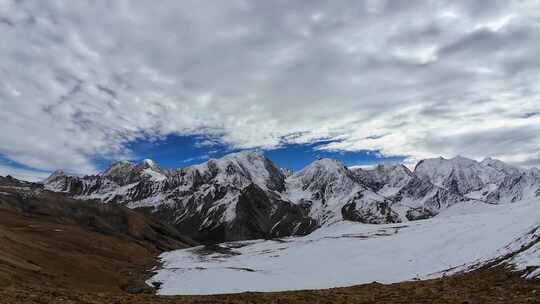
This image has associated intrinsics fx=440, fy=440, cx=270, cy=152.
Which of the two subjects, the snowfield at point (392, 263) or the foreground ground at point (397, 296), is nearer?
the foreground ground at point (397, 296)

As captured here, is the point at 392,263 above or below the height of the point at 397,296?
below

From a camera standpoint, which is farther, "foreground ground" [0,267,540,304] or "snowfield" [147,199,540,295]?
"snowfield" [147,199,540,295]

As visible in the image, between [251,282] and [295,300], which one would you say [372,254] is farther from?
[295,300]

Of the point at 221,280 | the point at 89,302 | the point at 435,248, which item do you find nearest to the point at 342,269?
the point at 435,248

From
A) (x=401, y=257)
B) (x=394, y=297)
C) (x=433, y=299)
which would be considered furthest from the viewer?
(x=401, y=257)

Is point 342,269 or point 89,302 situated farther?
point 342,269

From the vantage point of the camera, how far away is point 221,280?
64500 millimetres

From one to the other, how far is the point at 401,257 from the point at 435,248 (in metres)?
6.42

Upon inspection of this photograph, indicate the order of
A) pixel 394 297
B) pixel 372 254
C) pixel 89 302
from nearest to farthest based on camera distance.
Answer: pixel 89 302 < pixel 394 297 < pixel 372 254

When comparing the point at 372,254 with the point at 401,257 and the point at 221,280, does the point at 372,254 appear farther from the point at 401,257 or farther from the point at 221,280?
the point at 221,280

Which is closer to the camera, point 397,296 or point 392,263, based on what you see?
point 397,296

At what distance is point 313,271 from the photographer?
74.0 meters

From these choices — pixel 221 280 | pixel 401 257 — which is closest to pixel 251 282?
pixel 221 280

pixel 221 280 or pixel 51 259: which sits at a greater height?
pixel 51 259
